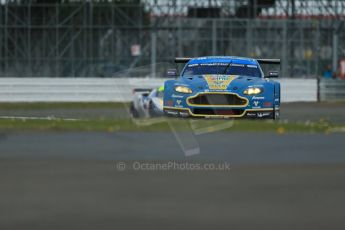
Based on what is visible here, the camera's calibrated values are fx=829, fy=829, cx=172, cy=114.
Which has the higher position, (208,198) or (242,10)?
(242,10)

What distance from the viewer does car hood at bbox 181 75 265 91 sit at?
8.16 meters

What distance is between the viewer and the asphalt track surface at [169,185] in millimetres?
6812

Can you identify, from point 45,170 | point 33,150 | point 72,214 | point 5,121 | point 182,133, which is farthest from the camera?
point 5,121

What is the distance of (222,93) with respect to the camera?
8078mm

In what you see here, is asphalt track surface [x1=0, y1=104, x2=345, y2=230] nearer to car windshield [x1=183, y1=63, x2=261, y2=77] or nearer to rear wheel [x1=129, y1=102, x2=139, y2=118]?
car windshield [x1=183, y1=63, x2=261, y2=77]

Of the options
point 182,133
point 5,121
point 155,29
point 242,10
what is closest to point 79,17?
point 155,29

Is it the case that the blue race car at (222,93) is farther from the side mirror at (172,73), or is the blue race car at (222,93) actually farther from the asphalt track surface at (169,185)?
the asphalt track surface at (169,185)

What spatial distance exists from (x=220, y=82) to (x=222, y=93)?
213 millimetres

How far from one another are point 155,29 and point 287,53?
21.1 feet

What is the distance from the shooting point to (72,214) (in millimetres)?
6949

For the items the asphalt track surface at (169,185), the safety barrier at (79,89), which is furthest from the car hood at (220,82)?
the safety barrier at (79,89)

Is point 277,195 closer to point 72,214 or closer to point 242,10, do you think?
point 72,214

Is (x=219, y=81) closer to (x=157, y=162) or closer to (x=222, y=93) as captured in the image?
(x=222, y=93)

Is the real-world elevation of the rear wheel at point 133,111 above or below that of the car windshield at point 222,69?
below
